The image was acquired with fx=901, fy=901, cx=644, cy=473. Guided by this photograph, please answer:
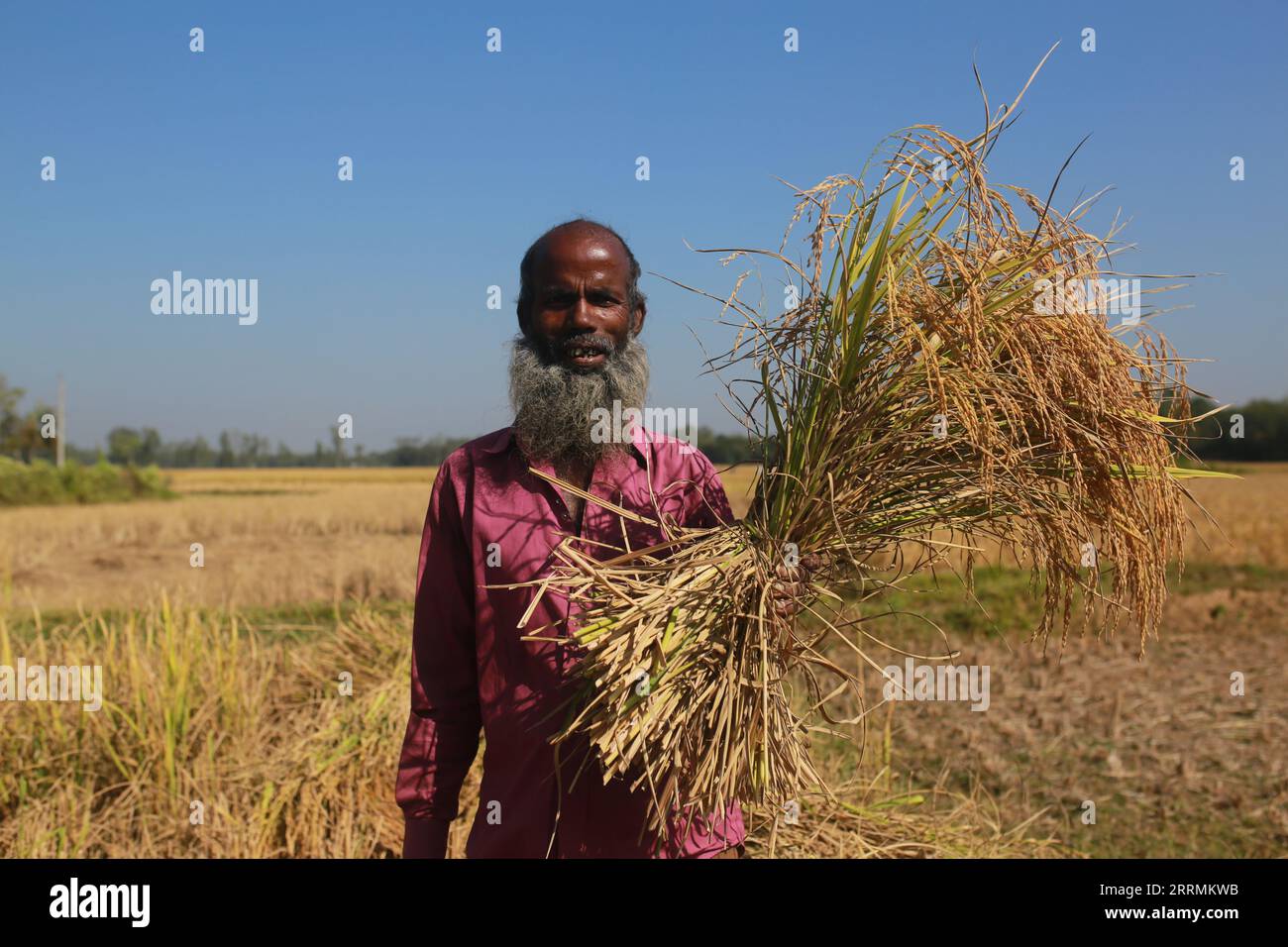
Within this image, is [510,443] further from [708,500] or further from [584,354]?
[708,500]

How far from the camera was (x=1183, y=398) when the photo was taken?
1.94m

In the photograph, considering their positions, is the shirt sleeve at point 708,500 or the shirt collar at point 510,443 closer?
the shirt sleeve at point 708,500

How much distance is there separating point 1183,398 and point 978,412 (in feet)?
1.78

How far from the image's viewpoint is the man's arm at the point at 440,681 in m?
2.10

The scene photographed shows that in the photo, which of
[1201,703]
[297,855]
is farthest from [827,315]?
[1201,703]

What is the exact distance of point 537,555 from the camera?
1976 millimetres

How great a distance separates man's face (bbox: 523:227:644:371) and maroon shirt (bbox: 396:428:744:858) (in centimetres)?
23

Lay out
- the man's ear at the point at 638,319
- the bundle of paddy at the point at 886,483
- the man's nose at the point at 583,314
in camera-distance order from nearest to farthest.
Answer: the bundle of paddy at the point at 886,483 < the man's nose at the point at 583,314 < the man's ear at the point at 638,319

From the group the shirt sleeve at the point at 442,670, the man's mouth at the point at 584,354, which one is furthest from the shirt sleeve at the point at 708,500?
the shirt sleeve at the point at 442,670

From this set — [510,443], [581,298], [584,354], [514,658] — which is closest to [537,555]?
[514,658]

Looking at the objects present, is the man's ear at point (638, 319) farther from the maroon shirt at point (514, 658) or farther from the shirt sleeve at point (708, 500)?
the shirt sleeve at point (708, 500)

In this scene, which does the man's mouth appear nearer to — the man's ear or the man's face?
the man's face

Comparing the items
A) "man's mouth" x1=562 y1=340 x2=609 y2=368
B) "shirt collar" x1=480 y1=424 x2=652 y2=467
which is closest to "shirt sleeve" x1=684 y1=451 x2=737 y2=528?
"shirt collar" x1=480 y1=424 x2=652 y2=467
